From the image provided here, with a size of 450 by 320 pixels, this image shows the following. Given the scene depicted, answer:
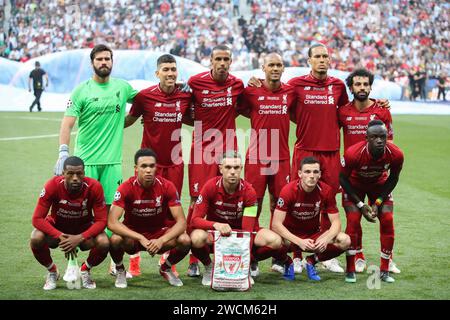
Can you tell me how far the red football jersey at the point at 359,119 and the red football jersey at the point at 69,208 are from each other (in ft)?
8.70

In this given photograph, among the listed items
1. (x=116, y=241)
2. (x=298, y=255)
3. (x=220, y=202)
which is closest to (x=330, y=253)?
(x=298, y=255)

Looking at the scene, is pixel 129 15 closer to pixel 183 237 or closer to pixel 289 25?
pixel 289 25

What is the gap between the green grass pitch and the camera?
659cm

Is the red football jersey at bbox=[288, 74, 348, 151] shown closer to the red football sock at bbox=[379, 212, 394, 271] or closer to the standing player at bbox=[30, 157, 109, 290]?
the red football sock at bbox=[379, 212, 394, 271]

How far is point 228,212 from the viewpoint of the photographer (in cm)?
A: 719

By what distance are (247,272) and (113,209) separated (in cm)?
136

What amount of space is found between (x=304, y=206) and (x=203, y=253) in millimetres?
1070

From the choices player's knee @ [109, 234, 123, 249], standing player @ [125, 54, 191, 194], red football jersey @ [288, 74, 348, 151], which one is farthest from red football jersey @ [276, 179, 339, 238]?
player's knee @ [109, 234, 123, 249]

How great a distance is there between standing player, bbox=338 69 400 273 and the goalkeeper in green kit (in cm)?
232

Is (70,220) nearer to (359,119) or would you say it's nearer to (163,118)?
(163,118)

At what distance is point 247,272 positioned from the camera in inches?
265

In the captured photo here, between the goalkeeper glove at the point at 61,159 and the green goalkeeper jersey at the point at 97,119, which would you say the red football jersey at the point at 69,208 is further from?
the green goalkeeper jersey at the point at 97,119

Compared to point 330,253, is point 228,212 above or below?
above

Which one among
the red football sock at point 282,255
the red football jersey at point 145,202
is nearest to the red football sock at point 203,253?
the red football jersey at point 145,202
